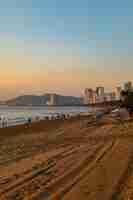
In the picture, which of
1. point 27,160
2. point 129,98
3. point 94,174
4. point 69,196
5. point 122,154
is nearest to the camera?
point 69,196

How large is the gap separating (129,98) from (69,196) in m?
43.0

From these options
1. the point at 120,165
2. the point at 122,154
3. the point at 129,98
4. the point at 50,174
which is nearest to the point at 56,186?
the point at 50,174

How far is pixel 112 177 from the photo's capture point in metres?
7.42

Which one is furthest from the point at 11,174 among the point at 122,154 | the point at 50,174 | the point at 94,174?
the point at 122,154

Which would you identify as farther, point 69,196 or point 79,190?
point 79,190

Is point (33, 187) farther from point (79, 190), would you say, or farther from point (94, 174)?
point (94, 174)

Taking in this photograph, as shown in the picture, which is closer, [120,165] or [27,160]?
[120,165]

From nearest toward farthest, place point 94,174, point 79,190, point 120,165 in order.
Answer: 1. point 79,190
2. point 94,174
3. point 120,165

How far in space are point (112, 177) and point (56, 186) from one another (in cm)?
163

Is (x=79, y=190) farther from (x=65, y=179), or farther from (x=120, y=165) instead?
(x=120, y=165)

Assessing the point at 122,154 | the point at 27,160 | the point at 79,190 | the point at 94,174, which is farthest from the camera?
the point at 122,154

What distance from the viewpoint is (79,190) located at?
6.25 metres

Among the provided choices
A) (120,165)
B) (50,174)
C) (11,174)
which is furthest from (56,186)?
(120,165)

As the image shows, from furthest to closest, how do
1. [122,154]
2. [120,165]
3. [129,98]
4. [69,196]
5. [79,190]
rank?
[129,98], [122,154], [120,165], [79,190], [69,196]
